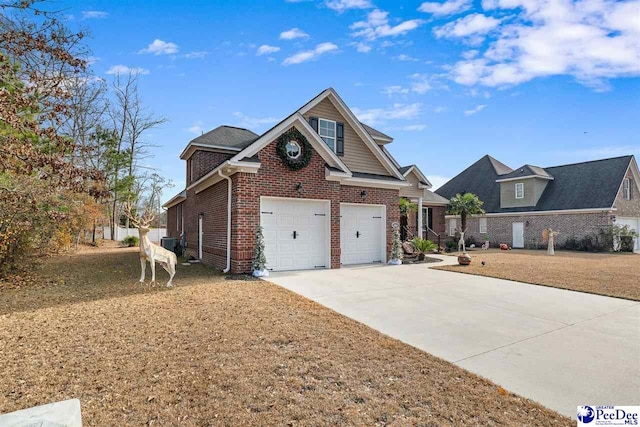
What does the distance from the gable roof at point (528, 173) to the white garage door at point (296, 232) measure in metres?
19.9

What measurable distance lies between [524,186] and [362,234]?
1832 centimetres

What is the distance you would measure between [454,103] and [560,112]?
451cm

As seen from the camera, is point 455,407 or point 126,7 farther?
point 126,7

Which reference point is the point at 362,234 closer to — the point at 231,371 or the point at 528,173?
the point at 231,371

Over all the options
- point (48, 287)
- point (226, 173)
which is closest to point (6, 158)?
point (48, 287)

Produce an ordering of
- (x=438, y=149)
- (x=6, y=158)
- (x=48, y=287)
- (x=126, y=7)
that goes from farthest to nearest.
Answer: (x=438, y=149)
(x=126, y=7)
(x=48, y=287)
(x=6, y=158)

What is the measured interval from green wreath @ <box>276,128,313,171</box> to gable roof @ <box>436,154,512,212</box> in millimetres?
21357

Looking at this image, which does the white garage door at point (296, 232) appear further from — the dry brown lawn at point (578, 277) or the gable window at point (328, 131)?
the dry brown lawn at point (578, 277)

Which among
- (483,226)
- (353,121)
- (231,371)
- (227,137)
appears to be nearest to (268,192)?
(353,121)

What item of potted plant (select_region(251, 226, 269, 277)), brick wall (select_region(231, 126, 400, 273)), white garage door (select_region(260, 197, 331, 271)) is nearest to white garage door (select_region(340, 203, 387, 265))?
brick wall (select_region(231, 126, 400, 273))

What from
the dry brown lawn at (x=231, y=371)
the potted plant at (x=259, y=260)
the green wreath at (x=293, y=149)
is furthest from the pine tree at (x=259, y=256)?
the dry brown lawn at (x=231, y=371)

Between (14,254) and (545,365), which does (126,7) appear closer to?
(14,254)

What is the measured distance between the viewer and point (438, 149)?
18.2 m

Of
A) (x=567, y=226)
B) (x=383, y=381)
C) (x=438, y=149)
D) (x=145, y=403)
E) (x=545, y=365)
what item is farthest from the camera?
(x=567, y=226)
